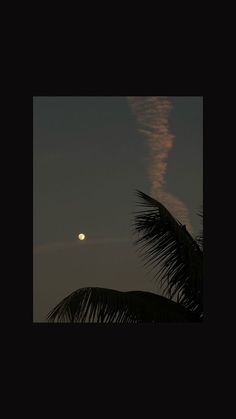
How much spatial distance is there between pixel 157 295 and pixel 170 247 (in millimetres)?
485

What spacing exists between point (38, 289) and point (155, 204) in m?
1.91

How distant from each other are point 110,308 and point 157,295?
80cm

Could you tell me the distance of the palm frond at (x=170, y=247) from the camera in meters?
7.14

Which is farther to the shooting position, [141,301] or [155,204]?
[155,204]

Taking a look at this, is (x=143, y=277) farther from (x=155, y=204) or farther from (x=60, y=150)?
(x=60, y=150)

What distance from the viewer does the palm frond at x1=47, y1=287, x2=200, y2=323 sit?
6.41 metres

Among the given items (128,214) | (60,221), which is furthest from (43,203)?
(128,214)

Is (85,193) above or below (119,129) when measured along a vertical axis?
below

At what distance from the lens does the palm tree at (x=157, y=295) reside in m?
6.45

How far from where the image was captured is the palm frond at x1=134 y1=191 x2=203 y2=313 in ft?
23.4

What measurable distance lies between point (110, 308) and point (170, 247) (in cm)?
106

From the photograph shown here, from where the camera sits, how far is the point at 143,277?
826 centimetres

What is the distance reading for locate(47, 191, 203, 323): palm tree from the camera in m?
6.45

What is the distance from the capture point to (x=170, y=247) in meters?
7.25
